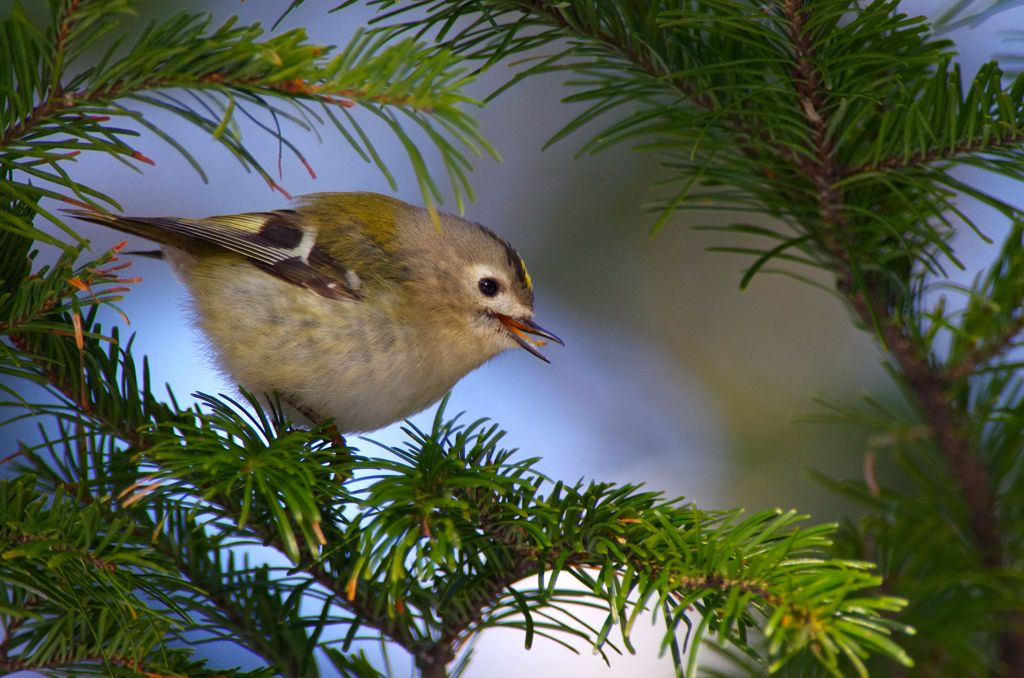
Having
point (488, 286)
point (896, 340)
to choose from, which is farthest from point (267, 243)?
point (896, 340)

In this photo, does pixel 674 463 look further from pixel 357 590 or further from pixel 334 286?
pixel 357 590

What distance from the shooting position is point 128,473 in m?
0.94

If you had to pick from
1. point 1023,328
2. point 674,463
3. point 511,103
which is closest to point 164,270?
point 511,103

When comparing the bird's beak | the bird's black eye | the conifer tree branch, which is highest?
the bird's black eye

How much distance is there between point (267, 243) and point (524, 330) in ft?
1.56

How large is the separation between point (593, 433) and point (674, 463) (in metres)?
0.23

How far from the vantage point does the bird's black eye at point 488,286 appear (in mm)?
1702

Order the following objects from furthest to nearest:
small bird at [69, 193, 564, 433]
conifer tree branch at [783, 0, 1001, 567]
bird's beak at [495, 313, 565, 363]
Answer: bird's beak at [495, 313, 565, 363], small bird at [69, 193, 564, 433], conifer tree branch at [783, 0, 1001, 567]

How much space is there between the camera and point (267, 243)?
1.52m

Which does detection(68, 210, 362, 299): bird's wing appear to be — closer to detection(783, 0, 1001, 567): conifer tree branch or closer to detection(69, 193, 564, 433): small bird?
detection(69, 193, 564, 433): small bird

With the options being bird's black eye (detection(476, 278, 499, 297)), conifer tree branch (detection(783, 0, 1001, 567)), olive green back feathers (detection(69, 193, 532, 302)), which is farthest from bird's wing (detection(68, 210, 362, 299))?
conifer tree branch (detection(783, 0, 1001, 567))

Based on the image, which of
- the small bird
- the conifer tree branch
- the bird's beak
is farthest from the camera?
the bird's beak

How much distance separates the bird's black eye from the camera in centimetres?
170

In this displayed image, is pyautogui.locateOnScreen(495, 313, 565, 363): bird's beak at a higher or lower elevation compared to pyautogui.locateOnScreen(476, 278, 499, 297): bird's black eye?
lower
